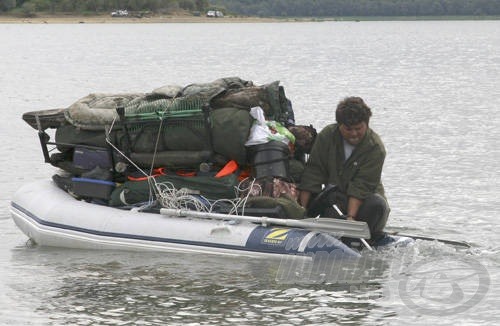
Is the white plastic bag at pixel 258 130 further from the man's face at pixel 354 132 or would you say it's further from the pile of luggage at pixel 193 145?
the man's face at pixel 354 132

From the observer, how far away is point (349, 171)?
10.1m

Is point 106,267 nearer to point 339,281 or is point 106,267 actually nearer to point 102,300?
point 102,300

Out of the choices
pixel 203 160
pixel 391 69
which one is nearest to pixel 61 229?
pixel 203 160

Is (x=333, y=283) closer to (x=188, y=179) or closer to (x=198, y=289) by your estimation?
(x=198, y=289)

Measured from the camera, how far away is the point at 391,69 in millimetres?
54406

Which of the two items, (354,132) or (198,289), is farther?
(354,132)

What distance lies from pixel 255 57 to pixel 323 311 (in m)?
59.0

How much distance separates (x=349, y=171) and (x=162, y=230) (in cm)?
192

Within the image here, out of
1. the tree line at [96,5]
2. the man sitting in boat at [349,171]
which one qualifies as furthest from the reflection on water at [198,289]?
the tree line at [96,5]

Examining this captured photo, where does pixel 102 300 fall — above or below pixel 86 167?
below

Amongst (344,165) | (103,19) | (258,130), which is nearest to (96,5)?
(103,19)

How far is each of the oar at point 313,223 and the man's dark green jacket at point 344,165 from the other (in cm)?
38

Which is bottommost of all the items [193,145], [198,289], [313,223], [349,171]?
[198,289]

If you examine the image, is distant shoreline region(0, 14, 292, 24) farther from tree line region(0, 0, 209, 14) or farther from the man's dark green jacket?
the man's dark green jacket
